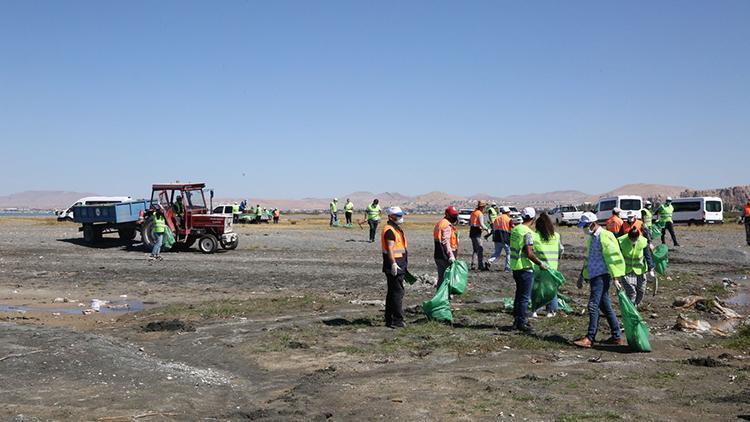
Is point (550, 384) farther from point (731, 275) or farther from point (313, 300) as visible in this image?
point (731, 275)

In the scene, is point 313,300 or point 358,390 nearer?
point 358,390

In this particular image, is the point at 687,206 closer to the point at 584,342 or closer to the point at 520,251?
the point at 520,251

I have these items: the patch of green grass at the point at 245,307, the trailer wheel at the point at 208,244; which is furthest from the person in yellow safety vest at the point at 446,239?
the trailer wheel at the point at 208,244

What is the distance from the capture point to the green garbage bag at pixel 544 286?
34.6ft

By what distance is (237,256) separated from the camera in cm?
2278

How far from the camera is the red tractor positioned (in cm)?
2347

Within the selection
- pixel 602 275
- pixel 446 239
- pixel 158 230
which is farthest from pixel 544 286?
pixel 158 230

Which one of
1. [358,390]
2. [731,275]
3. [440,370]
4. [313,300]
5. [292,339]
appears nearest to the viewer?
[358,390]

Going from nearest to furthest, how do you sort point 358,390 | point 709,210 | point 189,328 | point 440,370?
point 358,390 → point 440,370 → point 189,328 → point 709,210

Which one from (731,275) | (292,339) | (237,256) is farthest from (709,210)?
(292,339)

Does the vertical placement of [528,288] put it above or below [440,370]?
above

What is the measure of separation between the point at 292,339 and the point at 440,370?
263 centimetres

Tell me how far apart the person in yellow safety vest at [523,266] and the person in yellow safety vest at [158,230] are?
548 inches

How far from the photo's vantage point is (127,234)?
26781 mm
